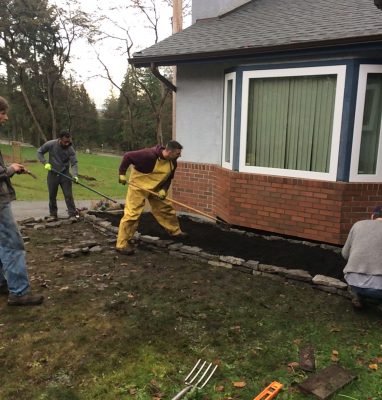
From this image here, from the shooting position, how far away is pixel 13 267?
13.8 feet

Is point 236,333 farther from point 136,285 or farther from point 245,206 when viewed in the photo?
point 245,206

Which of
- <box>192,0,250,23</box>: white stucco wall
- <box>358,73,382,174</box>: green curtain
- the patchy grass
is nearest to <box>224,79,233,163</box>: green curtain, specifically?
<box>192,0,250,23</box>: white stucco wall

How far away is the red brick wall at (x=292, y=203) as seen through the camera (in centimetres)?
612

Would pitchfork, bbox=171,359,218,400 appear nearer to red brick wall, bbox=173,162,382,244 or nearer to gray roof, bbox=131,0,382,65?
red brick wall, bbox=173,162,382,244

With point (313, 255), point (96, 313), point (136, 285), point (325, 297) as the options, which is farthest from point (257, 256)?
point (96, 313)

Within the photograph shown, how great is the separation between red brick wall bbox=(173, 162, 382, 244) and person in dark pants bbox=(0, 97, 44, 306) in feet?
12.8

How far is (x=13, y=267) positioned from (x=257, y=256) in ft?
10.6

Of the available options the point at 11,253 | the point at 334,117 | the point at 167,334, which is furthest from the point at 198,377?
the point at 334,117

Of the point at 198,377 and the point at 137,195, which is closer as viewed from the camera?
the point at 198,377

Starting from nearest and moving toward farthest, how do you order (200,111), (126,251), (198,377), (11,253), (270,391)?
(270,391) → (198,377) → (11,253) → (126,251) → (200,111)

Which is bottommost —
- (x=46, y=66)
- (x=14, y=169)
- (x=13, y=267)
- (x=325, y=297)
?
(x=325, y=297)

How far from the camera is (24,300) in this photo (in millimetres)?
4305

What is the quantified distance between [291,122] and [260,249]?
215 cm

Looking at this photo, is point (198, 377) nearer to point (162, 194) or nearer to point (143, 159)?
point (162, 194)
